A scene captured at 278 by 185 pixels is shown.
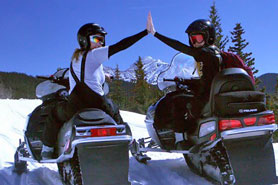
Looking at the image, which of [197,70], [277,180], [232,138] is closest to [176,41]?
[197,70]

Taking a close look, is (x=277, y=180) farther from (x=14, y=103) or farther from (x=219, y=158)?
(x=14, y=103)

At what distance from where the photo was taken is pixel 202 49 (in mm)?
3516

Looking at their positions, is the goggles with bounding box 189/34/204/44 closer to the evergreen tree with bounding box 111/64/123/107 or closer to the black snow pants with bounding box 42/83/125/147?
the black snow pants with bounding box 42/83/125/147

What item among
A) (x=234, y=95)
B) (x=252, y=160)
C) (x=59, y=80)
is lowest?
(x=252, y=160)

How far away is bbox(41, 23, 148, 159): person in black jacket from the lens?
3150 mm

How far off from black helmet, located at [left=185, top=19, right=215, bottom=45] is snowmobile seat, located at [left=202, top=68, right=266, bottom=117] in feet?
2.22

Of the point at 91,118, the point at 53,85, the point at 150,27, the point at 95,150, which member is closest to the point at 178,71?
the point at 150,27

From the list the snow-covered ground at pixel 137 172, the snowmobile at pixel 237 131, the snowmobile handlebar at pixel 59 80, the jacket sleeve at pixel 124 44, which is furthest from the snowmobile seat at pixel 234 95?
the snowmobile handlebar at pixel 59 80

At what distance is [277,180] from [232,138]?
625mm

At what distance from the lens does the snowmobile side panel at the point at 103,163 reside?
281cm

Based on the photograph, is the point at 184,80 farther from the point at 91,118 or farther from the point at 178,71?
the point at 91,118

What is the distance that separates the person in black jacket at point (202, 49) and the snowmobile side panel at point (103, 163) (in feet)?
3.95

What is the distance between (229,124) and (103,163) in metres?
1.31

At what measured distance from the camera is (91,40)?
3367 millimetres
